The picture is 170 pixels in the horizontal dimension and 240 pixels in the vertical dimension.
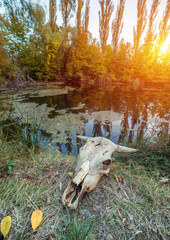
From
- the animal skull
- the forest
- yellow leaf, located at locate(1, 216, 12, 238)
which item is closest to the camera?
yellow leaf, located at locate(1, 216, 12, 238)

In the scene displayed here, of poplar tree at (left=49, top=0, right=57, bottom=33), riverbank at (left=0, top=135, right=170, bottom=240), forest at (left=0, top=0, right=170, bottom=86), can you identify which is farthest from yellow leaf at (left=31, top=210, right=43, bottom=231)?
poplar tree at (left=49, top=0, right=57, bottom=33)

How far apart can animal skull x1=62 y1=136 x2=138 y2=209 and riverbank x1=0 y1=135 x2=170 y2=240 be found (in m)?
0.13

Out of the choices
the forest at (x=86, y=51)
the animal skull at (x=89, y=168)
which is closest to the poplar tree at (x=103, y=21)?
the forest at (x=86, y=51)

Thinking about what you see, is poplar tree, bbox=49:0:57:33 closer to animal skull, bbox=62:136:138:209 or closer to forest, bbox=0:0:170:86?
forest, bbox=0:0:170:86

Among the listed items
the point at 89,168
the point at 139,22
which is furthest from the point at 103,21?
the point at 89,168

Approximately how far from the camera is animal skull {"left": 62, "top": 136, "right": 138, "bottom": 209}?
0.88 meters

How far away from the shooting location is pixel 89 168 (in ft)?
3.44

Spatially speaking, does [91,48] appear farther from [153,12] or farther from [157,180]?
[157,180]

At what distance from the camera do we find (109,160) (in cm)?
118

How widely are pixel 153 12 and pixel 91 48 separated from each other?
36.3 ft

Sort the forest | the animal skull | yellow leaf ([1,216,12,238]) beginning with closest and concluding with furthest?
yellow leaf ([1,216,12,238]) < the animal skull < the forest

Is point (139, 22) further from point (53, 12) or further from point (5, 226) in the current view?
point (5, 226)

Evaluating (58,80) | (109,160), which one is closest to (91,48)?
(58,80)

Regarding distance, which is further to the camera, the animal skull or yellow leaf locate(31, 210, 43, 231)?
the animal skull
